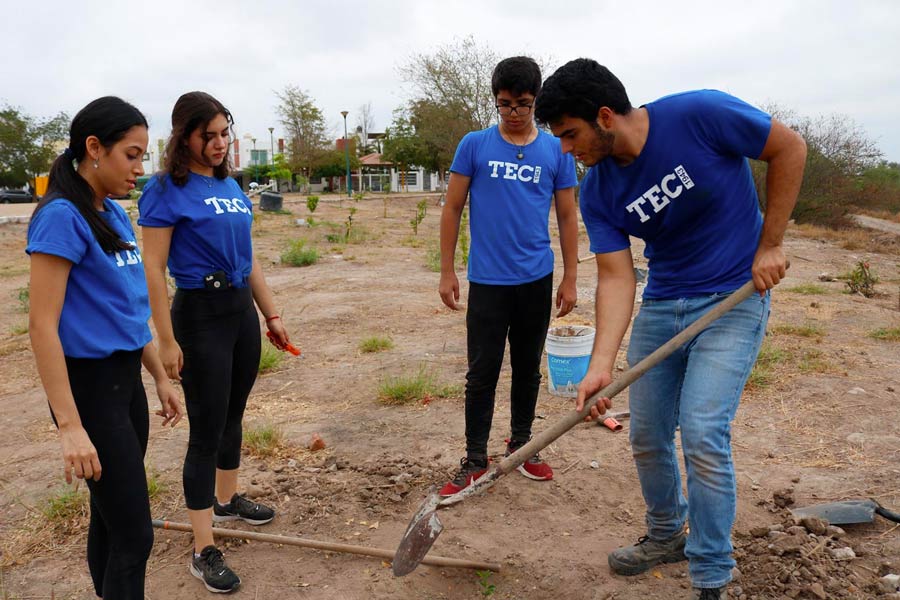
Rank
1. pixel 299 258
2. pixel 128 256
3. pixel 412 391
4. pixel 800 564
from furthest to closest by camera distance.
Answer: pixel 299 258 < pixel 412 391 < pixel 800 564 < pixel 128 256

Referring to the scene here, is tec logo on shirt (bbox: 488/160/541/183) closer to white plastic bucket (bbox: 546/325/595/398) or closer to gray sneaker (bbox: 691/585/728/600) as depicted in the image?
white plastic bucket (bbox: 546/325/595/398)

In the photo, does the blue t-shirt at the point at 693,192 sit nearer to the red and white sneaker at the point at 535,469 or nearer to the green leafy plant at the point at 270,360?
the red and white sneaker at the point at 535,469

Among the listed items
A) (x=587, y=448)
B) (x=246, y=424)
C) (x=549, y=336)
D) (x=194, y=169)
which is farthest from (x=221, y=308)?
(x=549, y=336)

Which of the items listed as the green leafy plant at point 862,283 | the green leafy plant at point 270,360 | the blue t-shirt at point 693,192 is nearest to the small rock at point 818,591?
the blue t-shirt at point 693,192

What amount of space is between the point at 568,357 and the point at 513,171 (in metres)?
1.66

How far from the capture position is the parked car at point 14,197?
3424 centimetres

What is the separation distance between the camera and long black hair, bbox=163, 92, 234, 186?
2.44m

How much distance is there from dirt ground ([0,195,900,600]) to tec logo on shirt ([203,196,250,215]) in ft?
4.52

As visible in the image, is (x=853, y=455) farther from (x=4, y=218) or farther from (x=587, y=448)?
(x=4, y=218)

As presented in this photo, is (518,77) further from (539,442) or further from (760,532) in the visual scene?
(760,532)

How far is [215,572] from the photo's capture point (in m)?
2.61

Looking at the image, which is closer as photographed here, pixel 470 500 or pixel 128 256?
pixel 128 256

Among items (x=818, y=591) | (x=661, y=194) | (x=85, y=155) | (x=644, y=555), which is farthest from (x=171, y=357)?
(x=818, y=591)

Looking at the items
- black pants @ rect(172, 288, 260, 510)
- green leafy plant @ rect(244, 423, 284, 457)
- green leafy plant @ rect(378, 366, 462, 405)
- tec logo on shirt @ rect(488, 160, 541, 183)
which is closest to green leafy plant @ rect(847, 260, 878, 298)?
green leafy plant @ rect(378, 366, 462, 405)
